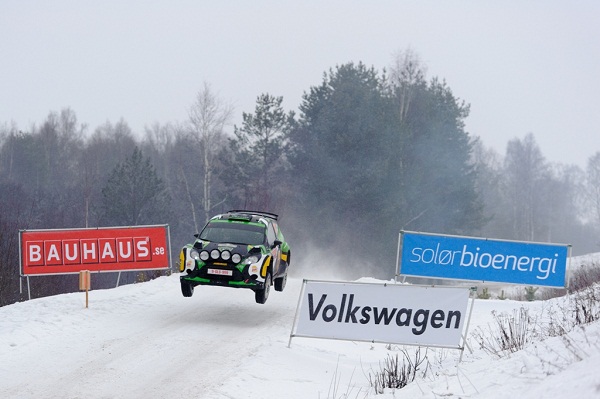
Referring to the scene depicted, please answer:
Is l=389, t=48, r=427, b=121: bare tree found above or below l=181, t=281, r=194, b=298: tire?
above

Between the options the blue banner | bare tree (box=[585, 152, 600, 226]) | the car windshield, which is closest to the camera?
the car windshield

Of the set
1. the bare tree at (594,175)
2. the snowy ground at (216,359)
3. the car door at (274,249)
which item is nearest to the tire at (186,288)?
the snowy ground at (216,359)

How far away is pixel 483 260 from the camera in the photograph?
18.2 m

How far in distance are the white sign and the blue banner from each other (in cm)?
602

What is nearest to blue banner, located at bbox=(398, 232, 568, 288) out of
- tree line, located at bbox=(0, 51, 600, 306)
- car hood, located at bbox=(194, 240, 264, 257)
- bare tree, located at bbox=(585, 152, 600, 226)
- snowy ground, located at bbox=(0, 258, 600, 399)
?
snowy ground, located at bbox=(0, 258, 600, 399)

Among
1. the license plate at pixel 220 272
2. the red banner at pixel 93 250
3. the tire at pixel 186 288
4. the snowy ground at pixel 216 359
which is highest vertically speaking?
the red banner at pixel 93 250

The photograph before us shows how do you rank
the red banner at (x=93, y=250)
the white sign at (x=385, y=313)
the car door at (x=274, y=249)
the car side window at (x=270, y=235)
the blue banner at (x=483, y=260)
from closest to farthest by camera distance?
1. the white sign at (x=385, y=313)
2. the car door at (x=274, y=249)
3. the car side window at (x=270, y=235)
4. the red banner at (x=93, y=250)
5. the blue banner at (x=483, y=260)

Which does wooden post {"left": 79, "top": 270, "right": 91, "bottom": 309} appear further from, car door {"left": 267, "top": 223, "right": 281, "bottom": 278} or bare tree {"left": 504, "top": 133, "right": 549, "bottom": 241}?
bare tree {"left": 504, "top": 133, "right": 549, "bottom": 241}

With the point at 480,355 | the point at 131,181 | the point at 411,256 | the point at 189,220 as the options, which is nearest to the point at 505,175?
the point at 189,220

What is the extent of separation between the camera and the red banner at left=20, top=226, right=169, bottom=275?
1772cm

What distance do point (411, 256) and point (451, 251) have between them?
1.02 meters

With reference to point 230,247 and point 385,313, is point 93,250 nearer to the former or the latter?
point 230,247

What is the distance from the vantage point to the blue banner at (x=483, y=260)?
17922 millimetres

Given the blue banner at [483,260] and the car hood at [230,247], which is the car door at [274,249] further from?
the blue banner at [483,260]
